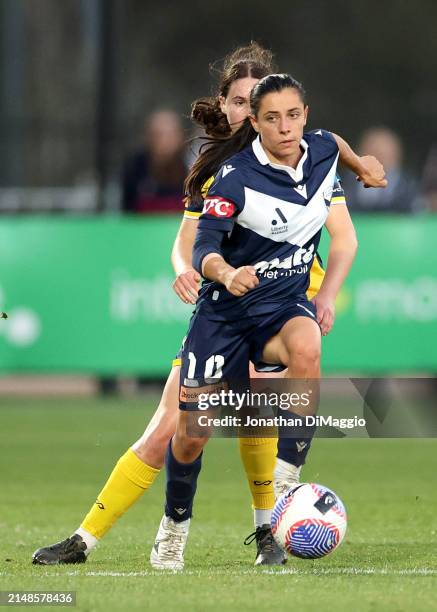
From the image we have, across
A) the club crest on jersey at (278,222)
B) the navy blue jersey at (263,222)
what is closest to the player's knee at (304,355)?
the navy blue jersey at (263,222)

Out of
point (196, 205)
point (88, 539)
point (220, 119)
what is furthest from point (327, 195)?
point (88, 539)

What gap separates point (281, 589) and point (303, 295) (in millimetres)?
1334

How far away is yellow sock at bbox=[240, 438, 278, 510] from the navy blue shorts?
1.82 ft

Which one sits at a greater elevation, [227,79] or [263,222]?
[227,79]

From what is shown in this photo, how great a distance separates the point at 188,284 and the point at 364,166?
3.74 feet

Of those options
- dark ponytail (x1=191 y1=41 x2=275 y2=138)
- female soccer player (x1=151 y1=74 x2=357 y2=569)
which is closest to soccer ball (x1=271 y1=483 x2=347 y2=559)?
female soccer player (x1=151 y1=74 x2=357 y2=569)

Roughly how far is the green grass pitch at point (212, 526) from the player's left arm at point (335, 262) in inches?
42.9

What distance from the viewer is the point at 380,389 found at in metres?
8.80

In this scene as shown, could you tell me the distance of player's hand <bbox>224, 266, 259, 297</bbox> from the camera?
6.22 metres

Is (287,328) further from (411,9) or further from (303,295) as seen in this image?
(411,9)

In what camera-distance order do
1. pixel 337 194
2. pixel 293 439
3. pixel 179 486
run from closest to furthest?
pixel 293 439
pixel 179 486
pixel 337 194

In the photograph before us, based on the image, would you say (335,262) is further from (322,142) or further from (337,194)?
(322,142)

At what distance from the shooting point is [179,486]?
6984 millimetres

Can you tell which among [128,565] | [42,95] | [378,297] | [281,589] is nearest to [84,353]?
[378,297]
